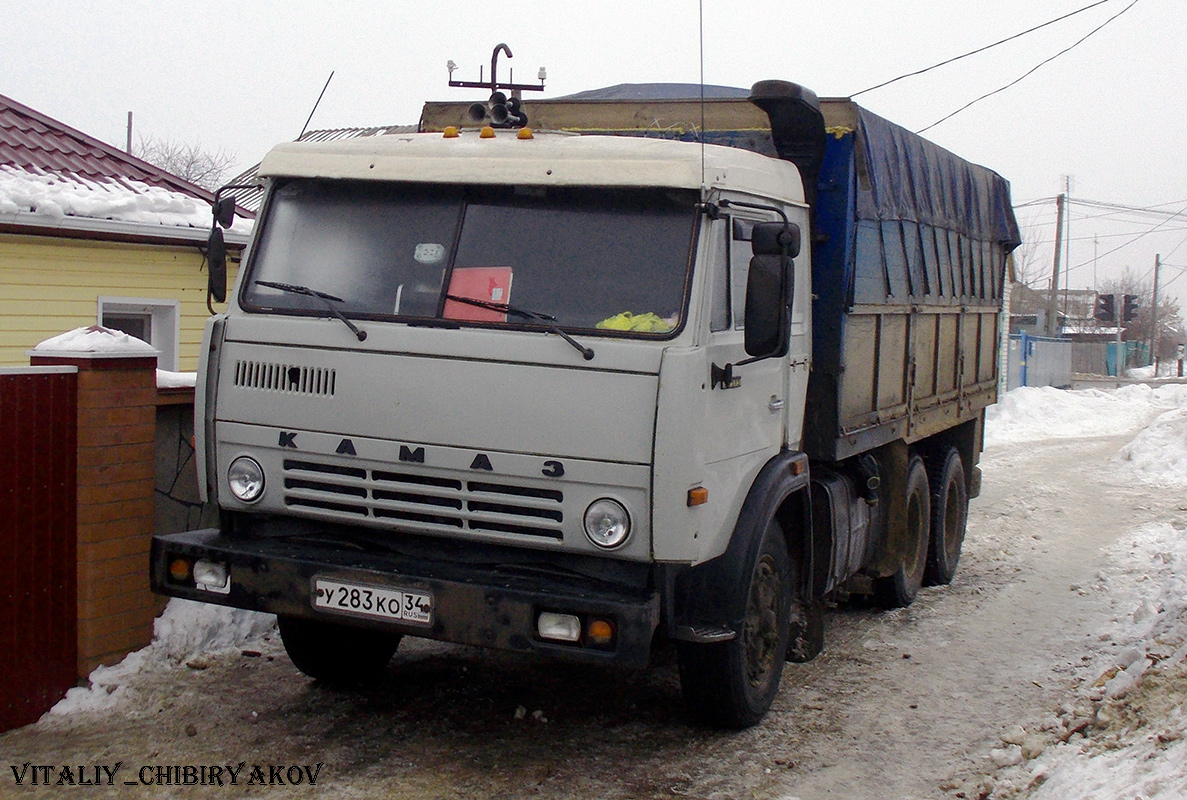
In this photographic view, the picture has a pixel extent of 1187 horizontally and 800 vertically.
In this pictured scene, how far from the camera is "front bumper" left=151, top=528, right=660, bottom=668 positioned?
14.3 feet

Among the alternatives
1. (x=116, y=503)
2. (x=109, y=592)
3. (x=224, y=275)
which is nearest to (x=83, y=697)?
(x=109, y=592)

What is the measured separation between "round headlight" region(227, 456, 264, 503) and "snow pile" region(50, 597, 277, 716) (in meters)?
1.20

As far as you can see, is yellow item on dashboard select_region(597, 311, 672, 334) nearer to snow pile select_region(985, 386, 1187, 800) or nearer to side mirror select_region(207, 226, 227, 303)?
side mirror select_region(207, 226, 227, 303)

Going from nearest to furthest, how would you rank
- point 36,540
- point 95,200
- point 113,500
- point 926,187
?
point 36,540 < point 113,500 < point 926,187 < point 95,200

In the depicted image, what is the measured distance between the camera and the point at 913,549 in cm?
842

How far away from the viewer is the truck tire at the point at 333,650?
564 cm

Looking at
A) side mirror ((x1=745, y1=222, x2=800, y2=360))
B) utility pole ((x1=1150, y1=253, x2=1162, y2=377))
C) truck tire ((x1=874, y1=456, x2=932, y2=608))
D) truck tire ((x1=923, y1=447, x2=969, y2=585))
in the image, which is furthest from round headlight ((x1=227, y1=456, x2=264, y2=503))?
utility pole ((x1=1150, y1=253, x2=1162, y2=377))

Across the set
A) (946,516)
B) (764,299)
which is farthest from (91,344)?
(946,516)

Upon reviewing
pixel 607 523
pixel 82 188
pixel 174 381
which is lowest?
pixel 607 523

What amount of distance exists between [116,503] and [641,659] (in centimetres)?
273

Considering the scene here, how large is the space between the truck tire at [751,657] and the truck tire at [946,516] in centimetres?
360

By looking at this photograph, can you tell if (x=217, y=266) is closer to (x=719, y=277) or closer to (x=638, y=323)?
(x=638, y=323)

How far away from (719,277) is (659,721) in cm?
215

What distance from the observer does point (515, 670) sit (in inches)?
246
